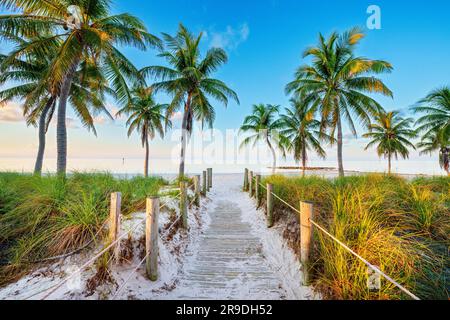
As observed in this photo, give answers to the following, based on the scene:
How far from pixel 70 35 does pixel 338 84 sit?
1383 cm

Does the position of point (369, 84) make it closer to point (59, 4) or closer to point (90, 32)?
point (90, 32)

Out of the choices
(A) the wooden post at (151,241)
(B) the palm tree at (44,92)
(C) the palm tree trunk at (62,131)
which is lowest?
(A) the wooden post at (151,241)

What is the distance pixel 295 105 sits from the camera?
729 inches

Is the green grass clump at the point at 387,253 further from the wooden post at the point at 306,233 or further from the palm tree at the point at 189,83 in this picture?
the palm tree at the point at 189,83

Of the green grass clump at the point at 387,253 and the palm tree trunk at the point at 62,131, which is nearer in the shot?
the green grass clump at the point at 387,253

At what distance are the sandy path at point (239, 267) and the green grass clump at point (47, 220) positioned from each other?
1778mm

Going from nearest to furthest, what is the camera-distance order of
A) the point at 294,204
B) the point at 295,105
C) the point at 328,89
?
the point at 294,204
the point at 328,89
the point at 295,105

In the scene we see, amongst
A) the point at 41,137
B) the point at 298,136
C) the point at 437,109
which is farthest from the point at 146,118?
the point at 437,109

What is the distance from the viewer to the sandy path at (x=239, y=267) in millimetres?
3080

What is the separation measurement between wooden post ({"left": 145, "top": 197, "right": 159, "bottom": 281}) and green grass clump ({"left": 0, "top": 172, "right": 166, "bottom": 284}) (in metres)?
0.86

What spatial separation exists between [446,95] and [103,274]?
23689 mm

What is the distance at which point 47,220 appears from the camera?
376 cm

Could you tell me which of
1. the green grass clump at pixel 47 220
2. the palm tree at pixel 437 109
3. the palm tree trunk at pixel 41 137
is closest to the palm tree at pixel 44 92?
the palm tree trunk at pixel 41 137
